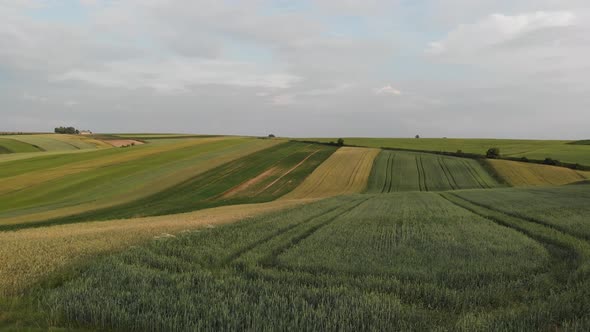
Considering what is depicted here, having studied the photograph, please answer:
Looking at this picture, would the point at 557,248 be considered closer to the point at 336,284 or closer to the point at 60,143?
the point at 336,284

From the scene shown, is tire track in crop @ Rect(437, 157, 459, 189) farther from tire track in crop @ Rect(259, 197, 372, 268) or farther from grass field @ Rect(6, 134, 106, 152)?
grass field @ Rect(6, 134, 106, 152)

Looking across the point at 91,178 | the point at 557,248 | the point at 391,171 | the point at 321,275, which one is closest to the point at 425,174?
the point at 391,171

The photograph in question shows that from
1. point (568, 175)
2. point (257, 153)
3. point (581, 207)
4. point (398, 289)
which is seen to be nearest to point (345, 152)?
point (257, 153)

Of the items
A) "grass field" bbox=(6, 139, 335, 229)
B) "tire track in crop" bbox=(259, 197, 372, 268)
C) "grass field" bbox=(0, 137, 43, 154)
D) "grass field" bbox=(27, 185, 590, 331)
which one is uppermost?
"grass field" bbox=(0, 137, 43, 154)

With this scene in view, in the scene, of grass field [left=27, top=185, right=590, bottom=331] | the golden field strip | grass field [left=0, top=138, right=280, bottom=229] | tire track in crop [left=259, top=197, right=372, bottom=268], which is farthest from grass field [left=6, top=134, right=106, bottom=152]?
grass field [left=27, top=185, right=590, bottom=331]

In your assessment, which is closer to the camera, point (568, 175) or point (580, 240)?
point (580, 240)

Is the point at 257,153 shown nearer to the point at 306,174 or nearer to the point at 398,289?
the point at 306,174

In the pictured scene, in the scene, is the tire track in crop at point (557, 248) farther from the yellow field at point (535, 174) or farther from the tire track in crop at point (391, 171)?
the yellow field at point (535, 174)
